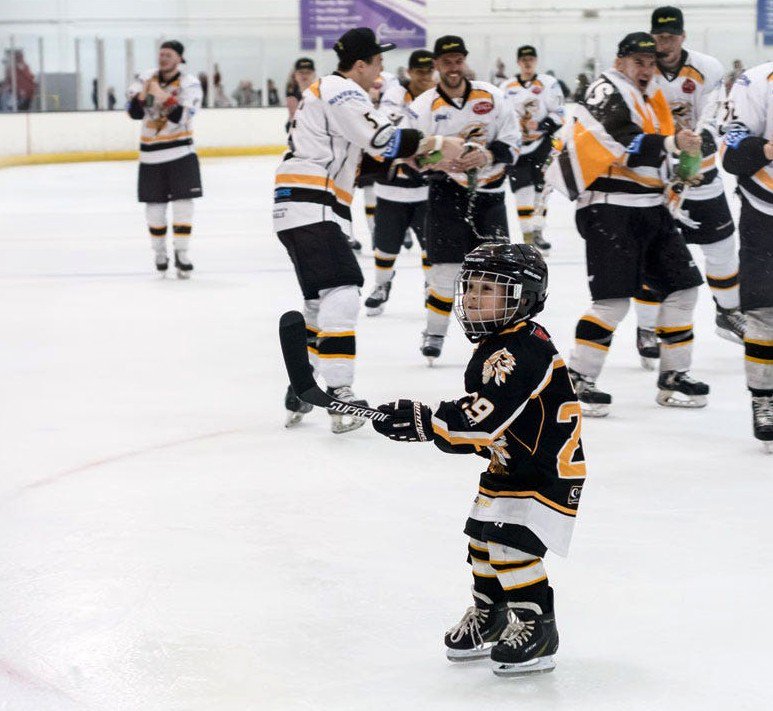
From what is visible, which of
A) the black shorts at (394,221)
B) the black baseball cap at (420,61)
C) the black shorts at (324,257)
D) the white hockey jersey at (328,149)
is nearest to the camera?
the white hockey jersey at (328,149)

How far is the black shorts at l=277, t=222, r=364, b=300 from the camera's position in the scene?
418cm

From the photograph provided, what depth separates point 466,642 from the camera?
235 centimetres

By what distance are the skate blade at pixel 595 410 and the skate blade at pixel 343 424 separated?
742 mm

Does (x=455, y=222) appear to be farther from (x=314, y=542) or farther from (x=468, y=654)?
(x=468, y=654)

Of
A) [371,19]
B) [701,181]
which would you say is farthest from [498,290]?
[371,19]

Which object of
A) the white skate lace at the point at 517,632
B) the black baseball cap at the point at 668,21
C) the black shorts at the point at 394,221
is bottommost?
the white skate lace at the point at 517,632

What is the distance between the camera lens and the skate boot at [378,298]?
6375mm

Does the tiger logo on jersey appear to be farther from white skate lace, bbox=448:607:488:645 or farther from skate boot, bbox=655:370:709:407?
skate boot, bbox=655:370:709:407

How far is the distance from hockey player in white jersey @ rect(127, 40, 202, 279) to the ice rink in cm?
186

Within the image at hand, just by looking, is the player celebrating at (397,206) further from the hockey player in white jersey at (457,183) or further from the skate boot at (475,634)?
the skate boot at (475,634)

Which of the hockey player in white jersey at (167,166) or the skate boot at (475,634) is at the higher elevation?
the hockey player in white jersey at (167,166)

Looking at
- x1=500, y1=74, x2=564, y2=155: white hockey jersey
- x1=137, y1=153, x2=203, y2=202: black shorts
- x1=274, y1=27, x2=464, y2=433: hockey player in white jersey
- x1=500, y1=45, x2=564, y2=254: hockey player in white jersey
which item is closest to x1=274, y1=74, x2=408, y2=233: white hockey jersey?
x1=274, y1=27, x2=464, y2=433: hockey player in white jersey

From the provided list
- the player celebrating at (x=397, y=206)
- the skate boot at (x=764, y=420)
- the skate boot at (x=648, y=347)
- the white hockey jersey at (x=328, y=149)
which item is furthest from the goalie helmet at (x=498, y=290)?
the player celebrating at (x=397, y=206)

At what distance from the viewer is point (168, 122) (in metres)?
7.59
